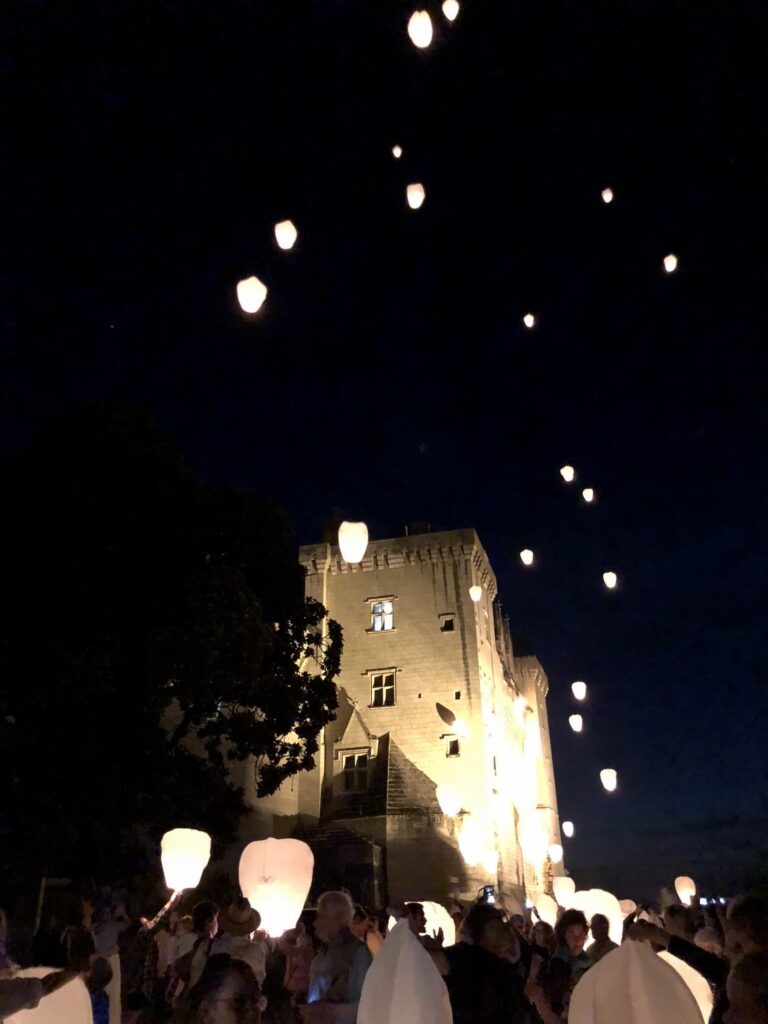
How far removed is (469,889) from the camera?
22969 millimetres

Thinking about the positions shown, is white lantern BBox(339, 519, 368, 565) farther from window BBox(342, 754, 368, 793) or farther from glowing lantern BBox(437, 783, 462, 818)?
window BBox(342, 754, 368, 793)

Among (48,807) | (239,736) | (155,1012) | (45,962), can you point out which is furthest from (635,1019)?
(239,736)

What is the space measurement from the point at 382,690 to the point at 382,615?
2807mm

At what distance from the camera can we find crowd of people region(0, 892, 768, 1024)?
104 inches

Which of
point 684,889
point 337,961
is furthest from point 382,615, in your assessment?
point 337,961

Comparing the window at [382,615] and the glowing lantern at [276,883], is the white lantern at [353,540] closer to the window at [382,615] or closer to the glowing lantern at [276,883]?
the glowing lantern at [276,883]

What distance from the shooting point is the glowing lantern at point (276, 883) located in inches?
311

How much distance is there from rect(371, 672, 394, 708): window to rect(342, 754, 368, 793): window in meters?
1.90

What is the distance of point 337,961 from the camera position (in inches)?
182

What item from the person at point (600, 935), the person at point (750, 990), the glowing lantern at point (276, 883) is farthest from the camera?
the glowing lantern at point (276, 883)

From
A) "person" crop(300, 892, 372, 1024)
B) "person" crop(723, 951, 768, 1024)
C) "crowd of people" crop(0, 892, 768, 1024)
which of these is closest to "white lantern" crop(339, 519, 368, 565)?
"crowd of people" crop(0, 892, 768, 1024)

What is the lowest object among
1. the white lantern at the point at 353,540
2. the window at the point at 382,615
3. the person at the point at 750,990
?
the person at the point at 750,990

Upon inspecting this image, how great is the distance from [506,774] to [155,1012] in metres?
23.2

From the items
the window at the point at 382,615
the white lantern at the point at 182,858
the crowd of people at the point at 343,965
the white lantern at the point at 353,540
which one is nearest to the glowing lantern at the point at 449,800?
the window at the point at 382,615
